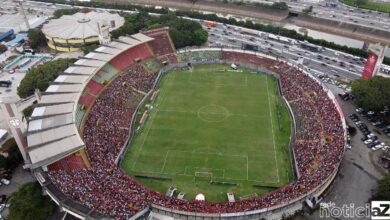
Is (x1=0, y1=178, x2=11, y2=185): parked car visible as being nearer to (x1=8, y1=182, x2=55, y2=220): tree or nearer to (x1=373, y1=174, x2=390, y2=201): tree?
(x1=8, y1=182, x2=55, y2=220): tree

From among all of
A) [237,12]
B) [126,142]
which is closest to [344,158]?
[126,142]

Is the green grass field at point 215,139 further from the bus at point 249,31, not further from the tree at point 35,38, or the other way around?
the tree at point 35,38

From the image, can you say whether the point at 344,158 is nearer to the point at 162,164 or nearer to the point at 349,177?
the point at 349,177

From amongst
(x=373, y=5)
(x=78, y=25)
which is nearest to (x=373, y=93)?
(x=78, y=25)

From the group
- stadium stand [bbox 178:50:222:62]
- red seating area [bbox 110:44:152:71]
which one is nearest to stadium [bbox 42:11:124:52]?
red seating area [bbox 110:44:152:71]

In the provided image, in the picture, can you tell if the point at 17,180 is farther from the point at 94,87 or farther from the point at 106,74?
the point at 106,74

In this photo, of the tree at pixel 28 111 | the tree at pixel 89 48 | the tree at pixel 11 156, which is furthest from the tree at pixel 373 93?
the tree at pixel 11 156
